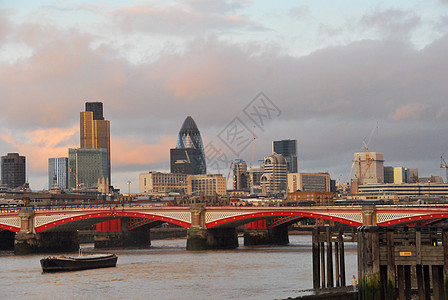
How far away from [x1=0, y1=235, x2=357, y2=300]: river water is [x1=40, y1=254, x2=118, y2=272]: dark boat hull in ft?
3.83

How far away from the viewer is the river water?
63625 mm

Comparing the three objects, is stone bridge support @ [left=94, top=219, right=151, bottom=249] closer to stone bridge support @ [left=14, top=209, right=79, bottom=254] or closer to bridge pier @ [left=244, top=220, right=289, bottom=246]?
stone bridge support @ [left=14, top=209, right=79, bottom=254]

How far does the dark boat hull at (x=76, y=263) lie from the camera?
8344cm

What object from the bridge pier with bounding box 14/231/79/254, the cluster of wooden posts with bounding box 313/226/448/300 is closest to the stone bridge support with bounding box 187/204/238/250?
the bridge pier with bounding box 14/231/79/254

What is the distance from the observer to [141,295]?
62938 millimetres

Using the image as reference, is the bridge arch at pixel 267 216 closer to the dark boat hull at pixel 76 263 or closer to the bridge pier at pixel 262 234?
the bridge pier at pixel 262 234

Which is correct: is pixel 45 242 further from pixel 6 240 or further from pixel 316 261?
pixel 316 261

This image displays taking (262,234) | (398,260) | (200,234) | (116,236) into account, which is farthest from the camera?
(262,234)

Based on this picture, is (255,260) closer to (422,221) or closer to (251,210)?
(251,210)

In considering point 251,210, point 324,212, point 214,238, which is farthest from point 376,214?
point 214,238

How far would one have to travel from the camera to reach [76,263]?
8544 centimetres

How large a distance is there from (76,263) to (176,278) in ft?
49.7

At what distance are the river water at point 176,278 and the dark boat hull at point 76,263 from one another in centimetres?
117

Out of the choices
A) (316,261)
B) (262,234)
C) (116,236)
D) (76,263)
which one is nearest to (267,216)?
(262,234)
